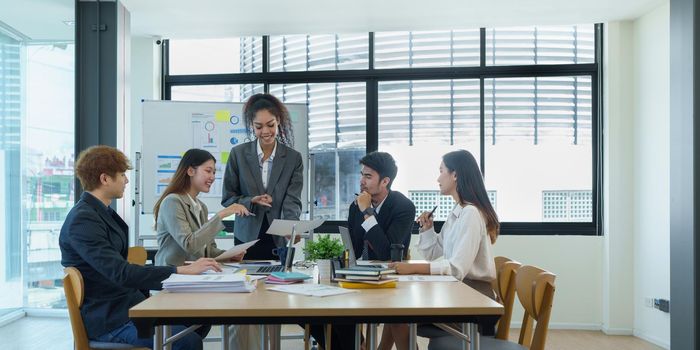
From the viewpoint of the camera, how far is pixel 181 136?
5270 millimetres

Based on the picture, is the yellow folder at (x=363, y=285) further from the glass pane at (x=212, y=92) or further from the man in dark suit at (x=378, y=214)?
the glass pane at (x=212, y=92)

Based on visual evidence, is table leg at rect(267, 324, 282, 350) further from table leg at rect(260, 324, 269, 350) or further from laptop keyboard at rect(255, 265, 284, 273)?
laptop keyboard at rect(255, 265, 284, 273)

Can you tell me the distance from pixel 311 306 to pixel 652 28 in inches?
168

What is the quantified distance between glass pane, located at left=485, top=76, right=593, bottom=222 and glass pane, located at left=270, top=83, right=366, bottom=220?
3.90 feet

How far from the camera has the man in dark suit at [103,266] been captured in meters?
2.53

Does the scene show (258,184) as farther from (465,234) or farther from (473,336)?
(473,336)

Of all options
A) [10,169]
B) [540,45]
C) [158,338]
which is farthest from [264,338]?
[540,45]

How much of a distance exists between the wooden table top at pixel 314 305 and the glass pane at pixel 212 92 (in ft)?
13.2

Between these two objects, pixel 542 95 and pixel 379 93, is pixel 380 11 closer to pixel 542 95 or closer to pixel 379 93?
pixel 379 93

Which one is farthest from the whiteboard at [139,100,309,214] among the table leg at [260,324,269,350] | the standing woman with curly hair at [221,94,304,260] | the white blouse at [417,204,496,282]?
the white blouse at [417,204,496,282]

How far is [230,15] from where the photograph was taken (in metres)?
5.21

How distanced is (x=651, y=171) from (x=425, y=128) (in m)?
1.91

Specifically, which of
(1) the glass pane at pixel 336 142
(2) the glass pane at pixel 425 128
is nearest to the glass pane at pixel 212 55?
(1) the glass pane at pixel 336 142

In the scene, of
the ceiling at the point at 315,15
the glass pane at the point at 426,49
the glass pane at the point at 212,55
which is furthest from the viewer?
the glass pane at the point at 212,55
